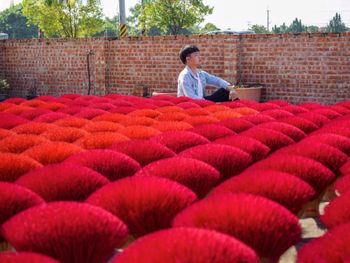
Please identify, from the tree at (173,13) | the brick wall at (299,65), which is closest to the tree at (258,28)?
the tree at (173,13)

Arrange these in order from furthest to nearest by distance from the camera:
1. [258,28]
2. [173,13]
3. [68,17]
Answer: [258,28], [173,13], [68,17]

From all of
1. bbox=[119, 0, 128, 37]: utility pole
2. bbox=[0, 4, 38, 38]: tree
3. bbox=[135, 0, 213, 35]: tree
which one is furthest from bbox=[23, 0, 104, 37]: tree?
bbox=[0, 4, 38, 38]: tree

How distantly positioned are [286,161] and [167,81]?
1045 centimetres

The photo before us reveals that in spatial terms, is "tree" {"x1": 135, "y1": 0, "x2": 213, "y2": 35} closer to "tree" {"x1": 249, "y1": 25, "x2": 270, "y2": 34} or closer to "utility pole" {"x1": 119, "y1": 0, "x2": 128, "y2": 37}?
"utility pole" {"x1": 119, "y1": 0, "x2": 128, "y2": 37}

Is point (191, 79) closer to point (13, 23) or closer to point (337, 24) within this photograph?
point (13, 23)

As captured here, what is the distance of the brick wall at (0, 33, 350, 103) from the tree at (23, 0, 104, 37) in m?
11.7

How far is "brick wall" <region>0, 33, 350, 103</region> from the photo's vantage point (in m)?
10.3

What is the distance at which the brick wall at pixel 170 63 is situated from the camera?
Answer: 10305 mm

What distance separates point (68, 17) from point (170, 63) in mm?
15988

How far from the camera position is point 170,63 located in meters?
12.0

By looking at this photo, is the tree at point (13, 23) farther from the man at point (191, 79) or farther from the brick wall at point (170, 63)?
the man at point (191, 79)

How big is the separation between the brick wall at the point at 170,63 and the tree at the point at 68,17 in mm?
11726

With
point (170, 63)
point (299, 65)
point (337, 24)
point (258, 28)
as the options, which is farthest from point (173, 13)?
point (258, 28)

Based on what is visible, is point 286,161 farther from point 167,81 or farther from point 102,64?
point 102,64
